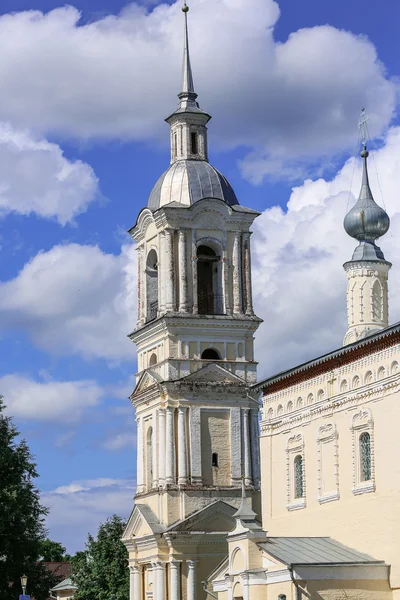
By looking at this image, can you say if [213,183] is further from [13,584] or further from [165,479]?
[13,584]

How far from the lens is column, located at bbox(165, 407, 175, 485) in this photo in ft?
136

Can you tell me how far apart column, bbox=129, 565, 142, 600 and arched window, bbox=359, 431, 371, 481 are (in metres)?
14.1

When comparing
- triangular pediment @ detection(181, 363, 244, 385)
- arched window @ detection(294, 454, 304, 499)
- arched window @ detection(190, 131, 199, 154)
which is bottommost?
arched window @ detection(294, 454, 304, 499)

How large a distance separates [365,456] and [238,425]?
39.9 feet

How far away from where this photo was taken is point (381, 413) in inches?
1177

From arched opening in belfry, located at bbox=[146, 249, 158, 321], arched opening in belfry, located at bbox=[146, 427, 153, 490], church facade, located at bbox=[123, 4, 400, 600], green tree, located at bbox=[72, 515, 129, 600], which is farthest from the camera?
green tree, located at bbox=[72, 515, 129, 600]

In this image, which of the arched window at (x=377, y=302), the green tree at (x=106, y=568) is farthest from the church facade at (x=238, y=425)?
the green tree at (x=106, y=568)

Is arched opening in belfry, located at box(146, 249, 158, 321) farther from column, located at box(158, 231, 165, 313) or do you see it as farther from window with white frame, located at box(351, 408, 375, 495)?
window with white frame, located at box(351, 408, 375, 495)

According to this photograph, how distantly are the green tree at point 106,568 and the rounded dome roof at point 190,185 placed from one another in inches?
508

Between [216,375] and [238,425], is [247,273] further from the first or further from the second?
[238,425]

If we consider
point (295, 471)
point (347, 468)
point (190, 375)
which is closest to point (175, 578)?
point (190, 375)

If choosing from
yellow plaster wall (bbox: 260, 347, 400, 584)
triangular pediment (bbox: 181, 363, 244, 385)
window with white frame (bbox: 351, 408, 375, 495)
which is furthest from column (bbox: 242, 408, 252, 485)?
window with white frame (bbox: 351, 408, 375, 495)

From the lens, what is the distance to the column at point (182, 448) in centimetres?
4141

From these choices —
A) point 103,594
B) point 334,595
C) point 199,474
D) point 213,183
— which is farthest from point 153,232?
point 334,595
